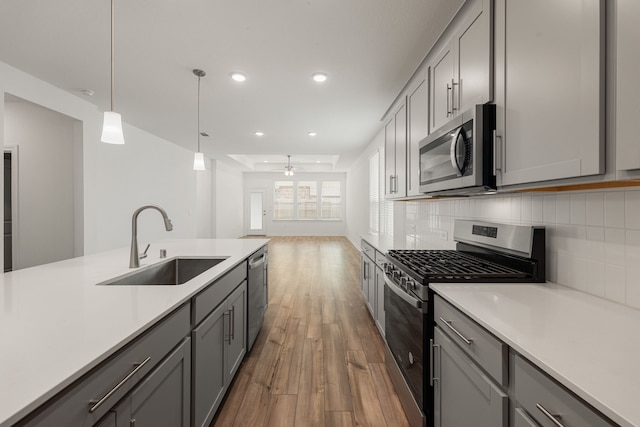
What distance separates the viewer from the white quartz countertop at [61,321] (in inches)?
26.0

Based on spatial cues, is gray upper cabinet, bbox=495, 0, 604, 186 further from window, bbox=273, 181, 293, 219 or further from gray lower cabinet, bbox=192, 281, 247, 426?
window, bbox=273, 181, 293, 219

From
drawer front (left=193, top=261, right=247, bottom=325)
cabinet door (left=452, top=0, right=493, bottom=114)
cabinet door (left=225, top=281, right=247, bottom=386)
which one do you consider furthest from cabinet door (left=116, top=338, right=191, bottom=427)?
cabinet door (left=452, top=0, right=493, bottom=114)

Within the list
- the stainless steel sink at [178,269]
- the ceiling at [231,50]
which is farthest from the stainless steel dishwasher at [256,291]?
the ceiling at [231,50]

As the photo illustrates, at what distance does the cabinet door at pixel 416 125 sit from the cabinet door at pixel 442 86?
0.12 meters

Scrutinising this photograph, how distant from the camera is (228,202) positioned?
10195 millimetres

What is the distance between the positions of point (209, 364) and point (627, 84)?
2001 mm

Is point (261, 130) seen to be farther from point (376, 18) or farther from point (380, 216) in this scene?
point (376, 18)

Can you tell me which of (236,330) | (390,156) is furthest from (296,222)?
(236,330)

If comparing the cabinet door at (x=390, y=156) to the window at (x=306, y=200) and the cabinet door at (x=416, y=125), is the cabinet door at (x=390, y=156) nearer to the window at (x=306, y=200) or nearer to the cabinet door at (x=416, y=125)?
the cabinet door at (x=416, y=125)

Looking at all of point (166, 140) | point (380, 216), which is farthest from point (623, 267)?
point (166, 140)

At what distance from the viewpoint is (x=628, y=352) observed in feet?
2.60

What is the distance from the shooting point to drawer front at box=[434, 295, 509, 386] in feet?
3.05

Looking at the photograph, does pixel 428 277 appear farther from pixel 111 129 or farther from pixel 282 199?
pixel 282 199

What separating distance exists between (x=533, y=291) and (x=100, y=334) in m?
1.70
